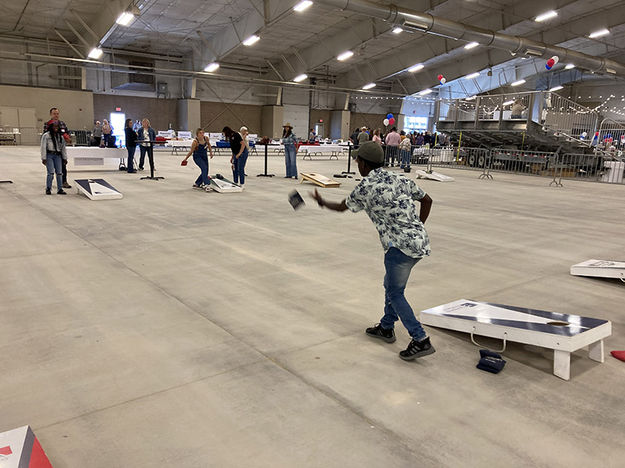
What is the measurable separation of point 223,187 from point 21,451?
1059cm

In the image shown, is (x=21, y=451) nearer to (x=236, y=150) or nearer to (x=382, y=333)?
(x=382, y=333)

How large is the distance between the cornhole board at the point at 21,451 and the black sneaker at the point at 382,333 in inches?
99.7

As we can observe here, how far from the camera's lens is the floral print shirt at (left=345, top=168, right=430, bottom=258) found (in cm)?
347

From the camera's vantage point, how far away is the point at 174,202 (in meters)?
10.8

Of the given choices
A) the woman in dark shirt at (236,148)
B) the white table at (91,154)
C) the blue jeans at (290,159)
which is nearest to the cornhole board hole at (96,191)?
the woman in dark shirt at (236,148)

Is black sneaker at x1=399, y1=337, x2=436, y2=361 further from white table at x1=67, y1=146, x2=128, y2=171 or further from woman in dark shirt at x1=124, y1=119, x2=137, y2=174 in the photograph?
white table at x1=67, y1=146, x2=128, y2=171

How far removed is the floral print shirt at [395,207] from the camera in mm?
3469

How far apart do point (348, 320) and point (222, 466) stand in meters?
2.21

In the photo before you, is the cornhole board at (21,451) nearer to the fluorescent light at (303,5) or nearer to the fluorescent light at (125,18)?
the fluorescent light at (303,5)

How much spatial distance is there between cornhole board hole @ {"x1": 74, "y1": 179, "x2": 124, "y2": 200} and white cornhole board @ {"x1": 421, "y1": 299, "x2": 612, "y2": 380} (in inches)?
335

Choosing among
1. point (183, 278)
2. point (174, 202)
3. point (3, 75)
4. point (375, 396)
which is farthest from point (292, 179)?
point (3, 75)

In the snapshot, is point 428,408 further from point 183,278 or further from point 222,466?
point 183,278

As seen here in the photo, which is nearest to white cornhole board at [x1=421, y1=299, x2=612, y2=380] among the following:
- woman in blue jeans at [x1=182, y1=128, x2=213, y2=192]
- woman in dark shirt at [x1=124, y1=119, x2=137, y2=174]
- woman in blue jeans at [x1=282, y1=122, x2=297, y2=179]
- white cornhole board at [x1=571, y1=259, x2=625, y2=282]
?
white cornhole board at [x1=571, y1=259, x2=625, y2=282]

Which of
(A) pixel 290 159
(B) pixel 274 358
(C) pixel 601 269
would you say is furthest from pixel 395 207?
(A) pixel 290 159
